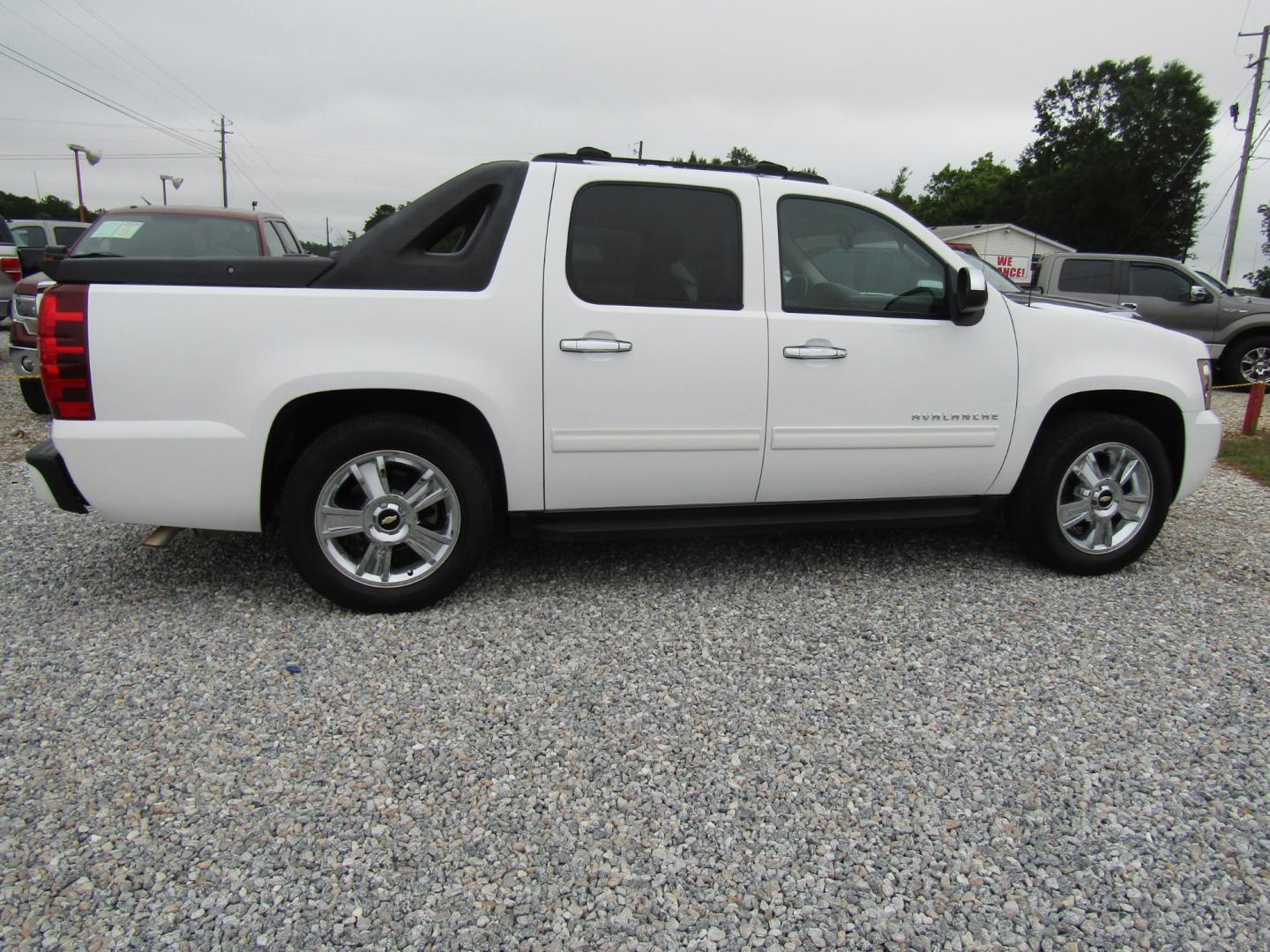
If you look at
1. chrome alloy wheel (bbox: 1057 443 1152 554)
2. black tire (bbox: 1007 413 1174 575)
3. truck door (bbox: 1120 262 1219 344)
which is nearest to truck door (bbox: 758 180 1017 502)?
black tire (bbox: 1007 413 1174 575)

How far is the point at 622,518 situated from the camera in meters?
3.78

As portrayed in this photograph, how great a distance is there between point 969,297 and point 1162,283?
10059mm

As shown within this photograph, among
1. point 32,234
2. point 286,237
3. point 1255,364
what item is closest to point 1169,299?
point 1255,364

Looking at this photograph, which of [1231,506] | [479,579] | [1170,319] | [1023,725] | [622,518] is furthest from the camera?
[1170,319]

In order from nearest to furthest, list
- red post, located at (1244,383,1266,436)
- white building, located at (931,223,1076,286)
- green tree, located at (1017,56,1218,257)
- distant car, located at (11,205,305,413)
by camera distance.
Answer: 1. distant car, located at (11,205,305,413)
2. red post, located at (1244,383,1266,436)
3. white building, located at (931,223,1076,286)
4. green tree, located at (1017,56,1218,257)

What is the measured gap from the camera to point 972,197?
65562 mm

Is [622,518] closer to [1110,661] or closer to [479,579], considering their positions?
[479,579]

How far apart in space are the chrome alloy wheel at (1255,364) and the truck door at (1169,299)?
61cm

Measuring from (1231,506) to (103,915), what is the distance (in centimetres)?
665

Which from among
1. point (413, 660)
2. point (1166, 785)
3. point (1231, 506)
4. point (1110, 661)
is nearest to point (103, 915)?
point (413, 660)

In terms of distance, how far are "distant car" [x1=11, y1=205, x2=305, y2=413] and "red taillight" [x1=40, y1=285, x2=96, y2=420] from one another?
14.3 feet

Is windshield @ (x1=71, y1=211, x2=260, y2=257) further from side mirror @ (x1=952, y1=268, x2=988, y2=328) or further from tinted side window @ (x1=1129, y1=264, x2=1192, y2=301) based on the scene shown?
tinted side window @ (x1=1129, y1=264, x2=1192, y2=301)

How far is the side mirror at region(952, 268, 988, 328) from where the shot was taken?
12.2ft

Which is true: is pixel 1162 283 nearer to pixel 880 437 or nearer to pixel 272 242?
pixel 880 437
